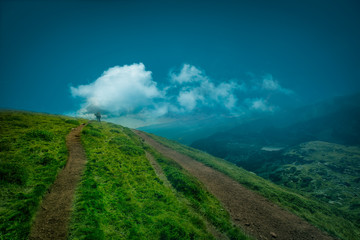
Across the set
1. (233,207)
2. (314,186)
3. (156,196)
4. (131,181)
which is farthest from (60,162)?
(314,186)

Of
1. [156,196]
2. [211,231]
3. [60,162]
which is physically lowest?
[211,231]

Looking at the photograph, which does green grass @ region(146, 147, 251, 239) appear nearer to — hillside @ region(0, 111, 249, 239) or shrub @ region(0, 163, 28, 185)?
hillside @ region(0, 111, 249, 239)

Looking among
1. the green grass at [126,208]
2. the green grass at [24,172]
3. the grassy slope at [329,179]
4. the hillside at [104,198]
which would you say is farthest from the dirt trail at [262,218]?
the grassy slope at [329,179]

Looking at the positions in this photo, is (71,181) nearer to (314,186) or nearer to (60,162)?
(60,162)

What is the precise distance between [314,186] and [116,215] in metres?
80.8

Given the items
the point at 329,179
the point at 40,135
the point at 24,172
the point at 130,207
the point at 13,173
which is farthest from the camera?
the point at 329,179

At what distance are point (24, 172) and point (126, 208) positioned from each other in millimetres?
9748

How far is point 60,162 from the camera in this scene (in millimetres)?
15719

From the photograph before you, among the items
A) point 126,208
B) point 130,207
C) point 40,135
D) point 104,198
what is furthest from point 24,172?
point 40,135

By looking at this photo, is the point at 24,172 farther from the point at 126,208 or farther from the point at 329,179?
the point at 329,179

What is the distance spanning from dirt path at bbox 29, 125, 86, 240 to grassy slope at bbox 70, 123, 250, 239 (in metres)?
0.60

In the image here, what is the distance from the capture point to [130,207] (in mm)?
Result: 12797

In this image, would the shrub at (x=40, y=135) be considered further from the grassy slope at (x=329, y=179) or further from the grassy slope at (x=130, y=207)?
the grassy slope at (x=329, y=179)

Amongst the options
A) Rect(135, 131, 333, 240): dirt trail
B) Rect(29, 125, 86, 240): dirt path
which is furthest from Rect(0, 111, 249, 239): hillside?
Rect(135, 131, 333, 240): dirt trail
